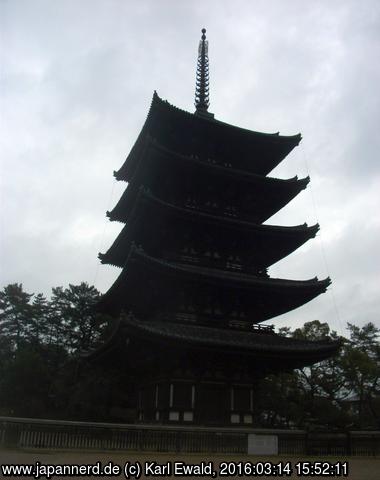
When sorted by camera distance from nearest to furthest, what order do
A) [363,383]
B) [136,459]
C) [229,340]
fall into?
[136,459] → [229,340] → [363,383]

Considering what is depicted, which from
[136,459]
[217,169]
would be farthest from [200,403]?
[217,169]

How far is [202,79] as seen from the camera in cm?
3231

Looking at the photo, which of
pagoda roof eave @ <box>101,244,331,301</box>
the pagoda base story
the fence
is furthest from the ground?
pagoda roof eave @ <box>101,244,331,301</box>

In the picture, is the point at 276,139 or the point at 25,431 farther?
the point at 276,139

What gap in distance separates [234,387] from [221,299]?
4.27 metres

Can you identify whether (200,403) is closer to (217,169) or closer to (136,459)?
(136,459)

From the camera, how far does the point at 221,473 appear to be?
14297 mm

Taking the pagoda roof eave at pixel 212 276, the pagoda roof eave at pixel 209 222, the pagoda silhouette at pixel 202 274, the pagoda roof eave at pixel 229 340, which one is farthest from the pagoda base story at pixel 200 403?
the pagoda roof eave at pixel 209 222

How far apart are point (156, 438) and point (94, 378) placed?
73.4ft

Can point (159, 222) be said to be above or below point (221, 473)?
above

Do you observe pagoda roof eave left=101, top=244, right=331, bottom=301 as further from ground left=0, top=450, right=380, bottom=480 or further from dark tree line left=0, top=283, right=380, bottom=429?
dark tree line left=0, top=283, right=380, bottom=429

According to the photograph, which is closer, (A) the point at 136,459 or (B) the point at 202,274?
(A) the point at 136,459

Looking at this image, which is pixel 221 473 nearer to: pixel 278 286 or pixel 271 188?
pixel 278 286

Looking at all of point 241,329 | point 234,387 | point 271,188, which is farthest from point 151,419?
point 271,188
